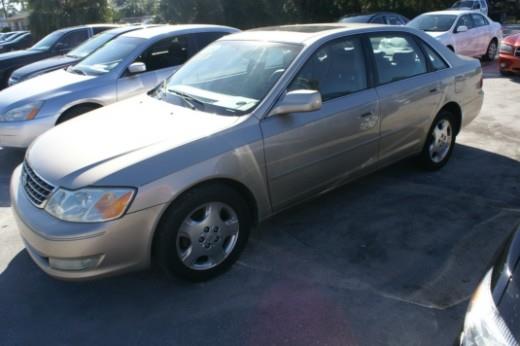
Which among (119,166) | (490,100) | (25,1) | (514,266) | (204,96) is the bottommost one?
(490,100)

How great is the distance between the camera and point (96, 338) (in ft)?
8.66

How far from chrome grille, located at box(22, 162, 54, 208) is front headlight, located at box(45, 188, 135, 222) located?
206 millimetres

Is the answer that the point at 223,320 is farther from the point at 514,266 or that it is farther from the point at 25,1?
the point at 25,1

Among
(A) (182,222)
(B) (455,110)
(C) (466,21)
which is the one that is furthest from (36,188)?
(C) (466,21)

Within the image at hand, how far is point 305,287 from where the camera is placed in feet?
9.95

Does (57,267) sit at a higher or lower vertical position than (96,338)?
higher

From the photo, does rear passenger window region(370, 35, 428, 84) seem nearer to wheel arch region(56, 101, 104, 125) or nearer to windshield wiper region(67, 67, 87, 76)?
wheel arch region(56, 101, 104, 125)

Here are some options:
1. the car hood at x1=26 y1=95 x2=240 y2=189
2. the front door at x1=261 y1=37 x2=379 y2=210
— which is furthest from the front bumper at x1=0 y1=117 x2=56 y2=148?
the front door at x1=261 y1=37 x2=379 y2=210

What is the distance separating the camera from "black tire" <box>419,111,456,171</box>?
4695 millimetres

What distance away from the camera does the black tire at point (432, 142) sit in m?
4.70

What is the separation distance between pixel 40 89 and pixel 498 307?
5.65 metres

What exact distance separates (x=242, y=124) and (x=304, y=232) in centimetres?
119

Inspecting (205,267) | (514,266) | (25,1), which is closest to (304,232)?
(205,267)

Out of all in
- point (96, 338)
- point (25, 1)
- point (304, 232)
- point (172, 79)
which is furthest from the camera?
point (25, 1)
